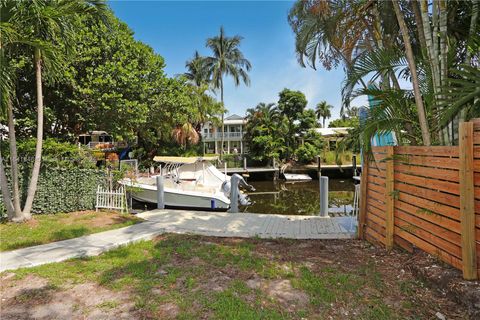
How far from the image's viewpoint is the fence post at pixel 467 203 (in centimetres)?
275

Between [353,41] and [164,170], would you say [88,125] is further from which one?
[353,41]

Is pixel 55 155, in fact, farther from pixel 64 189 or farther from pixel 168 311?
pixel 168 311

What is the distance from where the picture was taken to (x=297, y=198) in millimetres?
14656

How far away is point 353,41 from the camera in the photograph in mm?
5680

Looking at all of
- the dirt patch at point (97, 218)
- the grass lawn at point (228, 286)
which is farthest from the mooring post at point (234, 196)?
the grass lawn at point (228, 286)

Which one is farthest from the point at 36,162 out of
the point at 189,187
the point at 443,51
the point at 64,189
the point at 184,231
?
the point at 443,51

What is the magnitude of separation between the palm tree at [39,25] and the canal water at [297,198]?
789 cm

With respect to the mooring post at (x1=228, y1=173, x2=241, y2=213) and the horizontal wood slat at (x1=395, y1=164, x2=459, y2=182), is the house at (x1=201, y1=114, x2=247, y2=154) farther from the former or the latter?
the horizontal wood slat at (x1=395, y1=164, x2=459, y2=182)

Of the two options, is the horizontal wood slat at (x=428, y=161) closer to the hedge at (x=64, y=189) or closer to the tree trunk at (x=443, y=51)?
the tree trunk at (x=443, y=51)

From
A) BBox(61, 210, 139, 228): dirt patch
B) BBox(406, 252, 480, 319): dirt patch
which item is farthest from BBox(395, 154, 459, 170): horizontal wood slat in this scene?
BBox(61, 210, 139, 228): dirt patch

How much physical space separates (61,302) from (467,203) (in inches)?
174

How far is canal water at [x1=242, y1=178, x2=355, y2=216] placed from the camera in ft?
38.5

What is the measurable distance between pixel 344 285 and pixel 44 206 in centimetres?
735

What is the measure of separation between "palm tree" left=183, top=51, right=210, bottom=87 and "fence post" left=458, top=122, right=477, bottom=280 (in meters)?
24.3
